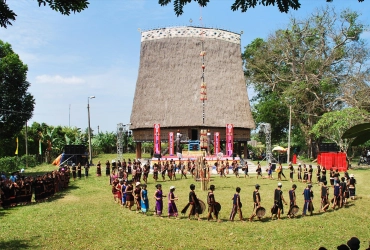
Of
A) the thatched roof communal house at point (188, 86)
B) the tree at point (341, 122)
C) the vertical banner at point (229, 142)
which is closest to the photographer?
the tree at point (341, 122)

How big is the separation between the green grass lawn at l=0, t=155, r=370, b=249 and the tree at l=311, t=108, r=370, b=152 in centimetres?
1534

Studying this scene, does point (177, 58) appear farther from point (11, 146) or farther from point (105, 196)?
point (105, 196)

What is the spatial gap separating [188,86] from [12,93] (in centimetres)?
1803

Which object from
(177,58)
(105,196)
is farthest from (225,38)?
(105,196)

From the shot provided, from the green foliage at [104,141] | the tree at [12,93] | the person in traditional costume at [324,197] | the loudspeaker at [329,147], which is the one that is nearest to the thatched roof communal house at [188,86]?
the loudspeaker at [329,147]

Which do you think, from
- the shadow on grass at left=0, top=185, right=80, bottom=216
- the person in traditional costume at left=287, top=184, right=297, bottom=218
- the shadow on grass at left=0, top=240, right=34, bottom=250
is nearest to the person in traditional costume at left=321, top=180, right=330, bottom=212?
the person in traditional costume at left=287, top=184, right=297, bottom=218

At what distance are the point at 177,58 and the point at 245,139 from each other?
1185 cm

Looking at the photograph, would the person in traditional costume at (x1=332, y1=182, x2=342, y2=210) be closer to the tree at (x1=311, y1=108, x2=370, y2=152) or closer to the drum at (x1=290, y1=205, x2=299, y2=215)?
the drum at (x1=290, y1=205, x2=299, y2=215)

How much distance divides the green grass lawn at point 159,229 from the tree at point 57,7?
24.3ft

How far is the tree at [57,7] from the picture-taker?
3.19 metres

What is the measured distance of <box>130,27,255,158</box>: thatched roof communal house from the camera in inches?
1523

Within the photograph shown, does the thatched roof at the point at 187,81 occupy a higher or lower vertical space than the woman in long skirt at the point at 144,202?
higher

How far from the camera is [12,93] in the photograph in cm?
2845

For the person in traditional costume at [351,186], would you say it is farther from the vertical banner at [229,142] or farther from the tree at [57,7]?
the vertical banner at [229,142]
